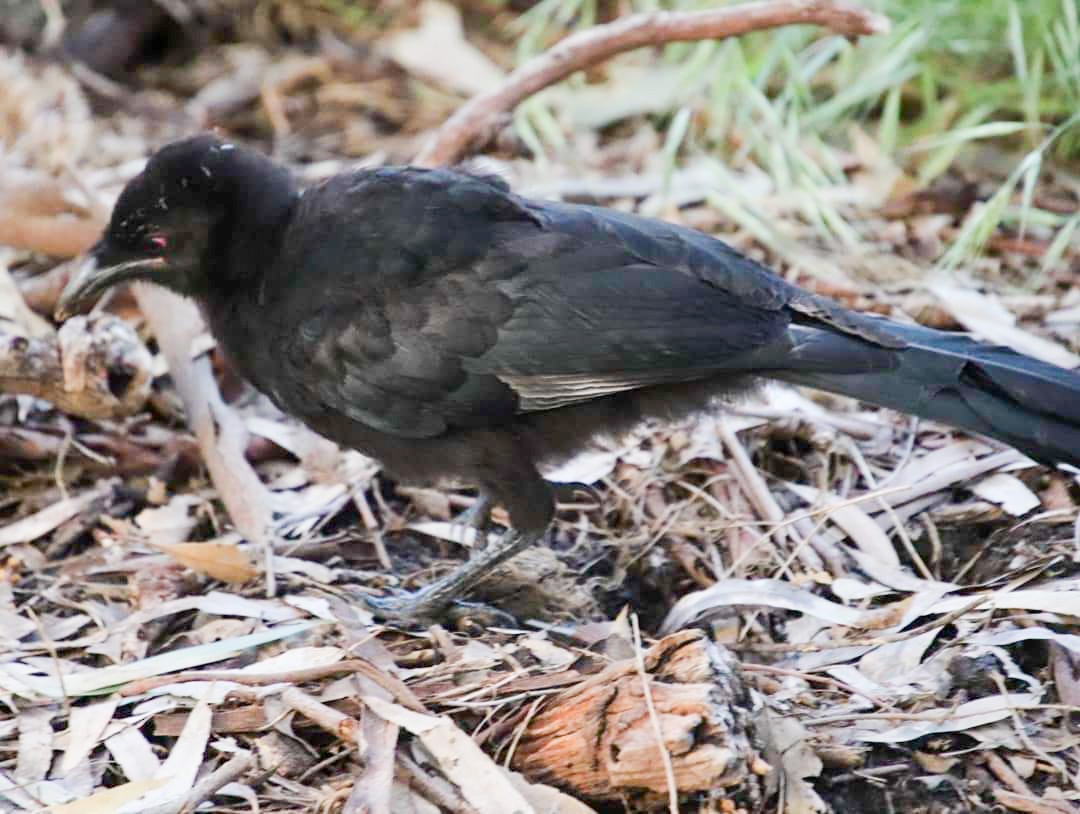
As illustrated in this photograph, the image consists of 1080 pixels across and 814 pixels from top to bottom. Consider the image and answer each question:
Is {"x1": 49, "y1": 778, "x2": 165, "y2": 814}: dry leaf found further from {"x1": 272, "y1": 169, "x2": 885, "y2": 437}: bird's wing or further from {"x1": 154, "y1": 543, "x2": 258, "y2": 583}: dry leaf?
{"x1": 272, "y1": 169, "x2": 885, "y2": 437}: bird's wing

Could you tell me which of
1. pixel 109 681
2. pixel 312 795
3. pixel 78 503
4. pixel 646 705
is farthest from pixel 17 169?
pixel 646 705

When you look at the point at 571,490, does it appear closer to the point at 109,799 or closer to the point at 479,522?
the point at 479,522

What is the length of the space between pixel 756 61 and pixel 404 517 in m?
2.95

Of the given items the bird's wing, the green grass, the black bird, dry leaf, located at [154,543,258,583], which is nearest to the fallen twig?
dry leaf, located at [154,543,258,583]

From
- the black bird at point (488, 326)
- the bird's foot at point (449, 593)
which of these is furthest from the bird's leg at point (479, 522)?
the black bird at point (488, 326)

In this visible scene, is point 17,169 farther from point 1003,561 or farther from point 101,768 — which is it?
point 1003,561

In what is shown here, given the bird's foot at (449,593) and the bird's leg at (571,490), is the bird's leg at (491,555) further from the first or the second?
the bird's leg at (571,490)

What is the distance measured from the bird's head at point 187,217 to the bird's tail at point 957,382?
169 centimetres

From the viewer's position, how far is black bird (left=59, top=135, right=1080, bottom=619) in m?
3.89

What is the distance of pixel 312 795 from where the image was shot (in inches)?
126

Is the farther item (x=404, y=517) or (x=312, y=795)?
(x=404, y=517)

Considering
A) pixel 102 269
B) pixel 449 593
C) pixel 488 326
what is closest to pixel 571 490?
pixel 449 593

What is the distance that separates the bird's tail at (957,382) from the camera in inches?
145

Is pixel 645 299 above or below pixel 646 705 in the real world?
above
